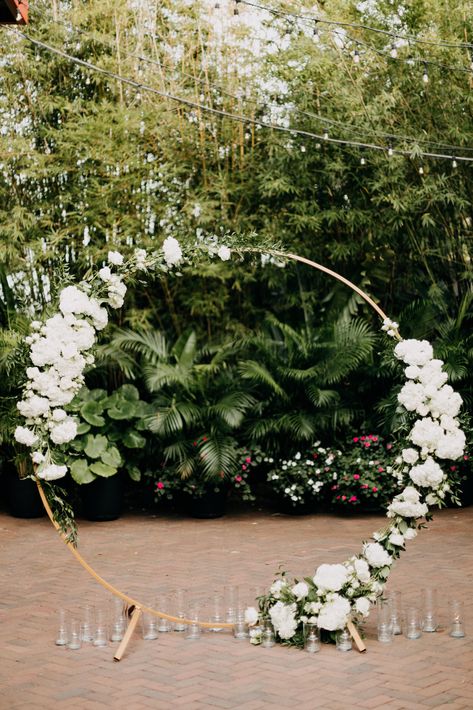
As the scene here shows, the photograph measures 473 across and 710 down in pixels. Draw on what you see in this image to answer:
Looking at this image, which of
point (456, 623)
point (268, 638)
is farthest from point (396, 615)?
point (268, 638)

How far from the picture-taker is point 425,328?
30.2 feet

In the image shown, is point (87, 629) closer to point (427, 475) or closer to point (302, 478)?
point (427, 475)

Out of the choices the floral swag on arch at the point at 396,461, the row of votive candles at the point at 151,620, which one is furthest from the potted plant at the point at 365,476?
the floral swag on arch at the point at 396,461

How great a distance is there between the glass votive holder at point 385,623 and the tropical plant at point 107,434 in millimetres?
4053

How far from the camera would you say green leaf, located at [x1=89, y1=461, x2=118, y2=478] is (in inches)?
335

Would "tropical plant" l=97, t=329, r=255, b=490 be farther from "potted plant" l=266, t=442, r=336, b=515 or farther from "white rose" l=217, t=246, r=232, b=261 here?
"white rose" l=217, t=246, r=232, b=261

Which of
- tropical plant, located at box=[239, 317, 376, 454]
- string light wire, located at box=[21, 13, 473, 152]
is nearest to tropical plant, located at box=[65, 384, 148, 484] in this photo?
tropical plant, located at box=[239, 317, 376, 454]

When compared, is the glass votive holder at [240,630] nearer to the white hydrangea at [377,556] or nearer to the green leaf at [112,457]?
→ the white hydrangea at [377,556]

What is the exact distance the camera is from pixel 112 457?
8625 mm

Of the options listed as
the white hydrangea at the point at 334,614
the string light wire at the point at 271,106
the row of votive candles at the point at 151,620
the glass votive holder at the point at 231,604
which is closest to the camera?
the white hydrangea at the point at 334,614

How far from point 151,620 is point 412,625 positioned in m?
1.42

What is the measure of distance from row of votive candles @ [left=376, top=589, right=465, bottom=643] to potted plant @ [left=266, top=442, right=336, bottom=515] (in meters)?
3.31

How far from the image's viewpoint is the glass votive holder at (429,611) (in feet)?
16.5

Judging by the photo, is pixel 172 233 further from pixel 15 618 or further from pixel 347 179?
pixel 15 618
